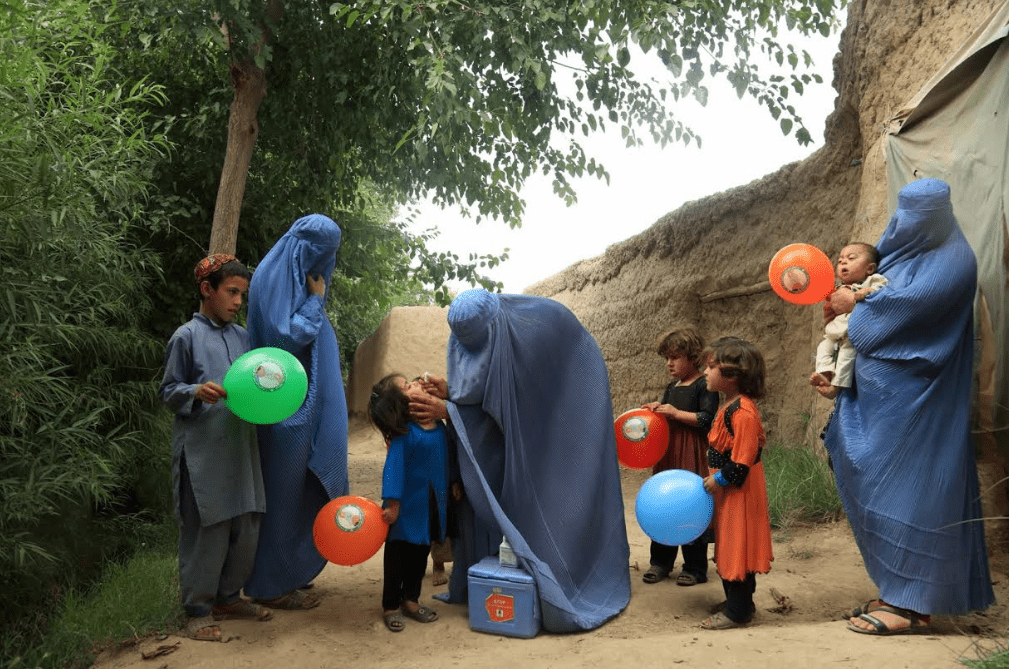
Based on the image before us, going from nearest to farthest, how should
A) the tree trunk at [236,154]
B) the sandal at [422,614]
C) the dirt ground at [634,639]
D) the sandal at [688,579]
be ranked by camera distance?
the dirt ground at [634,639]
the sandal at [422,614]
the sandal at [688,579]
the tree trunk at [236,154]

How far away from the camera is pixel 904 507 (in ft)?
11.3

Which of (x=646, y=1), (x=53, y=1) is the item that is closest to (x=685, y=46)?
(x=646, y=1)

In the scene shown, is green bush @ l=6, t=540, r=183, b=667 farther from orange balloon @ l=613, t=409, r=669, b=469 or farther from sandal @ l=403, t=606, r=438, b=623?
orange balloon @ l=613, t=409, r=669, b=469

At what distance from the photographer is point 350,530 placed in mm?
3756

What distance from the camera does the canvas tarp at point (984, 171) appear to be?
3869mm

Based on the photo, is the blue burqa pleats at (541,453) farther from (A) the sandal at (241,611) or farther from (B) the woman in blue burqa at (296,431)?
(A) the sandal at (241,611)

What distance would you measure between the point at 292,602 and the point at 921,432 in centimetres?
280

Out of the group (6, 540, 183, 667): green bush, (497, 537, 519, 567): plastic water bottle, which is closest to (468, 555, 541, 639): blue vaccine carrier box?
(497, 537, 519, 567): plastic water bottle

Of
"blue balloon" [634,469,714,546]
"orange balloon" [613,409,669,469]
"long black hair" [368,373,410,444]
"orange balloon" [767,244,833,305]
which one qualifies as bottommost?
"blue balloon" [634,469,714,546]

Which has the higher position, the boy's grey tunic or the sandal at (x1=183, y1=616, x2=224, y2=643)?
the boy's grey tunic

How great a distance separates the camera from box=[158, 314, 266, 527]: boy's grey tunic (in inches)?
150

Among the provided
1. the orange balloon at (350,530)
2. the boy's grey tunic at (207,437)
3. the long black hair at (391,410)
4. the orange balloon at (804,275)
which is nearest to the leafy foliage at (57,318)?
the boy's grey tunic at (207,437)

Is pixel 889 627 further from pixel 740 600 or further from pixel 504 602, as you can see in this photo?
pixel 504 602

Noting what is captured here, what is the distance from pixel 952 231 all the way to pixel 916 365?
0.54 m
